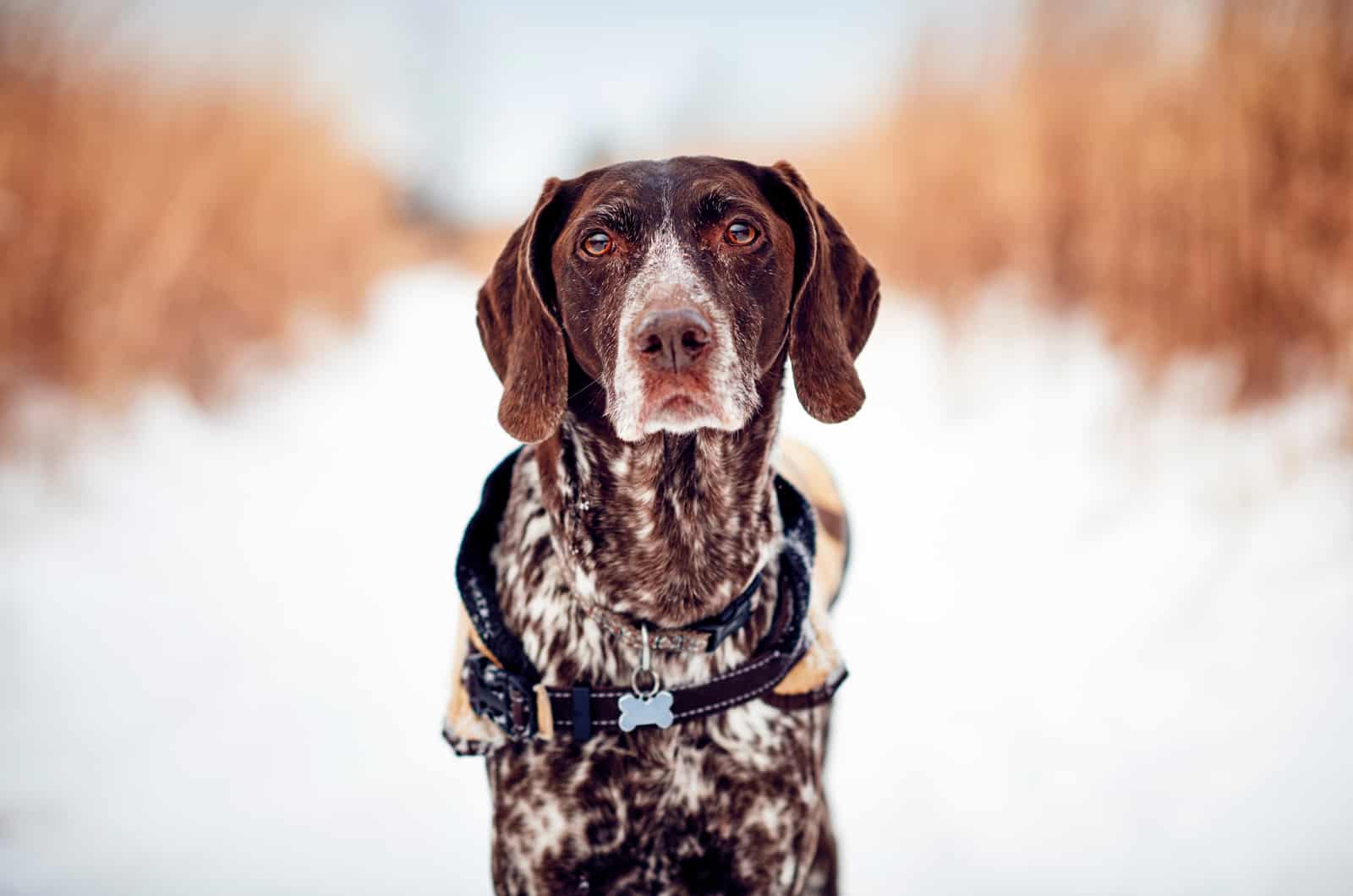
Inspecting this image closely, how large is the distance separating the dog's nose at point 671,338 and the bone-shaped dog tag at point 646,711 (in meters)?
0.65

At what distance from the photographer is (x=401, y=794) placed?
280 centimetres

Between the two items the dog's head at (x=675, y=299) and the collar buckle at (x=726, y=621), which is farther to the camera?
the collar buckle at (x=726, y=621)

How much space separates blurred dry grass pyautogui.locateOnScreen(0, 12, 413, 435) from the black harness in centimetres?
381

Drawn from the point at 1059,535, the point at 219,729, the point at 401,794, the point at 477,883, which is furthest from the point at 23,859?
the point at 1059,535

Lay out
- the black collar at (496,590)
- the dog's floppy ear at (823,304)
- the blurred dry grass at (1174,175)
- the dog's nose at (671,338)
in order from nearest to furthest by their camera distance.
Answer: the dog's nose at (671,338), the black collar at (496,590), the dog's floppy ear at (823,304), the blurred dry grass at (1174,175)

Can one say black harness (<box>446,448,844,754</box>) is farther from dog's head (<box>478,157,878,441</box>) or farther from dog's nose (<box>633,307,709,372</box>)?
dog's nose (<box>633,307,709,372</box>)

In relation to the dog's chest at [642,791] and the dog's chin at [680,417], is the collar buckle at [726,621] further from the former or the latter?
the dog's chin at [680,417]

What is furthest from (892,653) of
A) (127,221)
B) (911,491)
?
(127,221)

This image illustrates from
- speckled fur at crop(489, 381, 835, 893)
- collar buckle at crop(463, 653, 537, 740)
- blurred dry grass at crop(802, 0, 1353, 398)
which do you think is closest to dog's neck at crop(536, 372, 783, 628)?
speckled fur at crop(489, 381, 835, 893)

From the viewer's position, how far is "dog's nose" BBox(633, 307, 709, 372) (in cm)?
167

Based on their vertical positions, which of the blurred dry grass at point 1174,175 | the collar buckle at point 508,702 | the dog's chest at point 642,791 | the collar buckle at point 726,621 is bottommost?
the dog's chest at point 642,791

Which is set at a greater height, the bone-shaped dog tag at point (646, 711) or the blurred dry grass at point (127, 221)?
the blurred dry grass at point (127, 221)

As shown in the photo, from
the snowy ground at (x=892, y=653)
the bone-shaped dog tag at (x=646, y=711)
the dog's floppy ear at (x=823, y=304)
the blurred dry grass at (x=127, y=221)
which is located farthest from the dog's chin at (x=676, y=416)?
the blurred dry grass at (x=127, y=221)

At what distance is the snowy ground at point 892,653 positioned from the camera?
2.55 m
